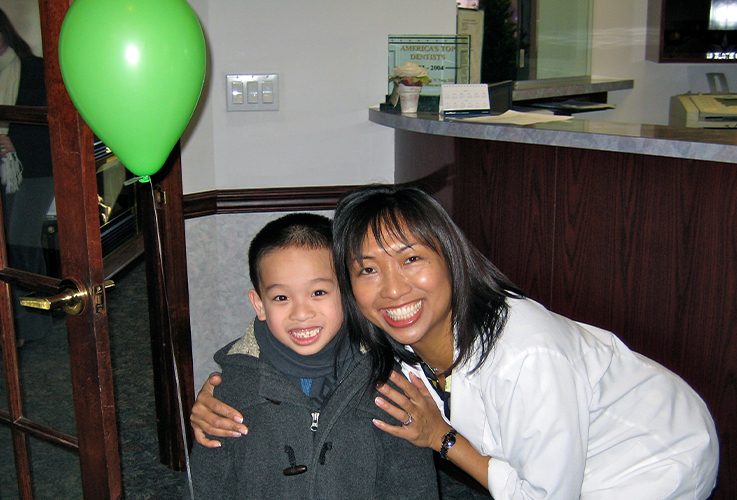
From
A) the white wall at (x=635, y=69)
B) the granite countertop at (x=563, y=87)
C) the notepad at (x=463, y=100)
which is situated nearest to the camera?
the notepad at (x=463, y=100)

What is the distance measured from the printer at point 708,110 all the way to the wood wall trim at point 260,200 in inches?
89.7

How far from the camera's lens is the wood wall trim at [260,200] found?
2428mm

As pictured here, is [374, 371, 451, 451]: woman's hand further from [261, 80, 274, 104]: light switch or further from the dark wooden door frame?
[261, 80, 274, 104]: light switch

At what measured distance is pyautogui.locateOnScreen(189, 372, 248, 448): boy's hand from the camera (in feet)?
4.40

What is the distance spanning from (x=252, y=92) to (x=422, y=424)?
4.90ft

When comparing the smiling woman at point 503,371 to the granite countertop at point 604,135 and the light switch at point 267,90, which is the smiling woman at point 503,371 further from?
the light switch at point 267,90

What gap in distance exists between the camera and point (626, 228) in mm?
1739

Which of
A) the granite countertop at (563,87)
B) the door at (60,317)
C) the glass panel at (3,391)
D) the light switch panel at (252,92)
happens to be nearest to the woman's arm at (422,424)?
the door at (60,317)

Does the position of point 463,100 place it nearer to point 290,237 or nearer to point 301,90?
point 301,90

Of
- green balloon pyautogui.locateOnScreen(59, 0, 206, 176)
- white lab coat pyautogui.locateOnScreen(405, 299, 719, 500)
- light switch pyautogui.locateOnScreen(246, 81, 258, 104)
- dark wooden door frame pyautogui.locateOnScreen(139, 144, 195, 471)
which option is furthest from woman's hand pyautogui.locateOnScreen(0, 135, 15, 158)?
light switch pyautogui.locateOnScreen(246, 81, 258, 104)

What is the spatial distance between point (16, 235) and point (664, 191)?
4.79ft

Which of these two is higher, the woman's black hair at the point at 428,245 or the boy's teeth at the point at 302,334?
the woman's black hair at the point at 428,245

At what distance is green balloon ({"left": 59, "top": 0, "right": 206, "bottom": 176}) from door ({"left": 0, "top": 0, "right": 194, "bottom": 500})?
3.3 inches

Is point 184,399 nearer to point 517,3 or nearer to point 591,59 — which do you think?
point 517,3
